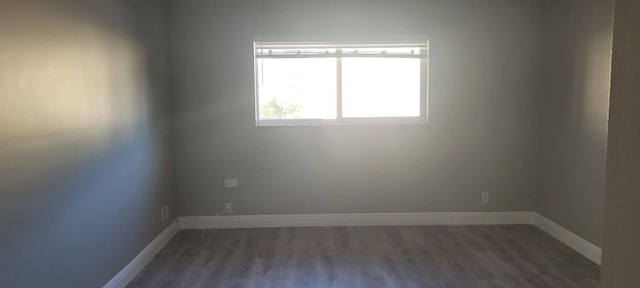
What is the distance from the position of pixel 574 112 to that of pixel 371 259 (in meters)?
2.20

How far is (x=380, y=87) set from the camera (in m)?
4.18

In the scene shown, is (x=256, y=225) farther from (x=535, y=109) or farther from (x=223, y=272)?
(x=535, y=109)

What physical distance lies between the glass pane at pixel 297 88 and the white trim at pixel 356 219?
1058 mm

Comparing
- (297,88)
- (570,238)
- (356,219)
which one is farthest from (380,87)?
(570,238)

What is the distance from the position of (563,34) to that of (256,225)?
3473mm

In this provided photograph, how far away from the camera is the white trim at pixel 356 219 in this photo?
4188 millimetres

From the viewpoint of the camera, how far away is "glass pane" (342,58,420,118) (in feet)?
13.6

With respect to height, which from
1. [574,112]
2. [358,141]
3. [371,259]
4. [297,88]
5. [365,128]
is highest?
[297,88]

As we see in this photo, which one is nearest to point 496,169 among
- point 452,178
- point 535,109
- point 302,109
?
point 452,178

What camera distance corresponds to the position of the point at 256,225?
4191 mm

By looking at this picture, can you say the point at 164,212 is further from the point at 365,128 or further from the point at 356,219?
the point at 365,128

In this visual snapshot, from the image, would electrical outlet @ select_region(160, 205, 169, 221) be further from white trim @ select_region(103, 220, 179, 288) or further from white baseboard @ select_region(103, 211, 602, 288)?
white baseboard @ select_region(103, 211, 602, 288)

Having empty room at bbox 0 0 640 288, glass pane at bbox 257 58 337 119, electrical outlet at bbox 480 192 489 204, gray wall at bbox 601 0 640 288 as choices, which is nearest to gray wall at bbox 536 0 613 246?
empty room at bbox 0 0 640 288

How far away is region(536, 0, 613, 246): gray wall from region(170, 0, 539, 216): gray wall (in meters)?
0.18
